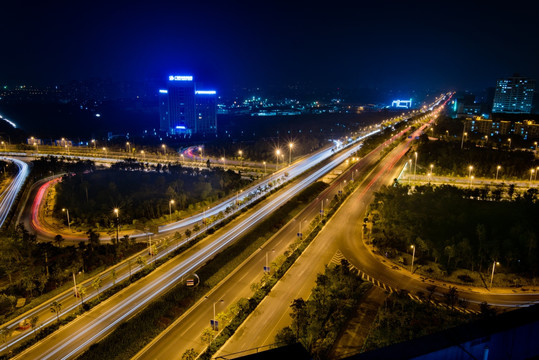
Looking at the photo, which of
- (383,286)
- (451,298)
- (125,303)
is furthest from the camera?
(383,286)

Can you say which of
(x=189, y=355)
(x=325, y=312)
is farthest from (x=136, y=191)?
(x=325, y=312)

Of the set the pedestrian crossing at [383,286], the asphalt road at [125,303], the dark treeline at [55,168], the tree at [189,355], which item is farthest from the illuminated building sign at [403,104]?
the tree at [189,355]

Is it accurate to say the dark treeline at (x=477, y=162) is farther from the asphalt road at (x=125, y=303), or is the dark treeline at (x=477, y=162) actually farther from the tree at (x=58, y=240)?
the tree at (x=58, y=240)

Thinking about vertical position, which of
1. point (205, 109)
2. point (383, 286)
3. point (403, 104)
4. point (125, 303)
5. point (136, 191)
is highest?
point (403, 104)

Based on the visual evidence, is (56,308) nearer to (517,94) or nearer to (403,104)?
(517,94)

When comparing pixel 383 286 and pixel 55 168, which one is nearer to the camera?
pixel 383 286

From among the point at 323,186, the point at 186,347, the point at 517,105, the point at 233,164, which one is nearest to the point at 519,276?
the point at 186,347

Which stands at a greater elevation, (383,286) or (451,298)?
(451,298)

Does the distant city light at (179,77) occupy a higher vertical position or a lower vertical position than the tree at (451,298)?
higher
